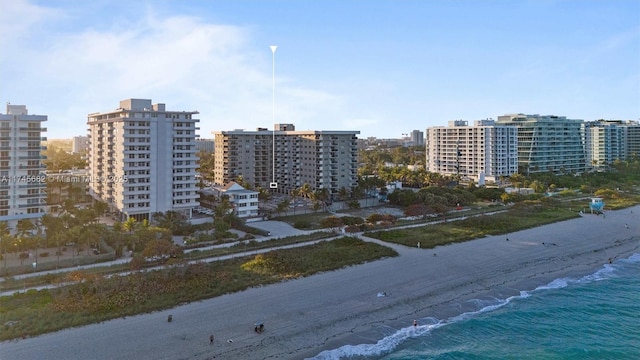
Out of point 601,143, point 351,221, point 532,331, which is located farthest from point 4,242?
point 601,143

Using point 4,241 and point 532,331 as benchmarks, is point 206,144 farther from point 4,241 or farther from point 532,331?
point 532,331

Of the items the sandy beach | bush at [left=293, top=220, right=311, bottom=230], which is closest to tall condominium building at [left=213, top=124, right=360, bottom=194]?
bush at [left=293, top=220, right=311, bottom=230]

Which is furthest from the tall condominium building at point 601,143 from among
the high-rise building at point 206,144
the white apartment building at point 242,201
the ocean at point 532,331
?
the high-rise building at point 206,144

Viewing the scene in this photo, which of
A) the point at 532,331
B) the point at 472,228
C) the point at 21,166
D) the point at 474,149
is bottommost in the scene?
the point at 532,331

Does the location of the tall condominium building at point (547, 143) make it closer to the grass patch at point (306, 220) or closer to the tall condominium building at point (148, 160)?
the grass patch at point (306, 220)

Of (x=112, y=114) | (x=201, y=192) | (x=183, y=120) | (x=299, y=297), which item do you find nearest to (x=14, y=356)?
(x=299, y=297)

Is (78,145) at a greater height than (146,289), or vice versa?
(78,145)

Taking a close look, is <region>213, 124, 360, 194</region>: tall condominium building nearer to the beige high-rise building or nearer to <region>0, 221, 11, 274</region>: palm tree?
<region>0, 221, 11, 274</region>: palm tree
